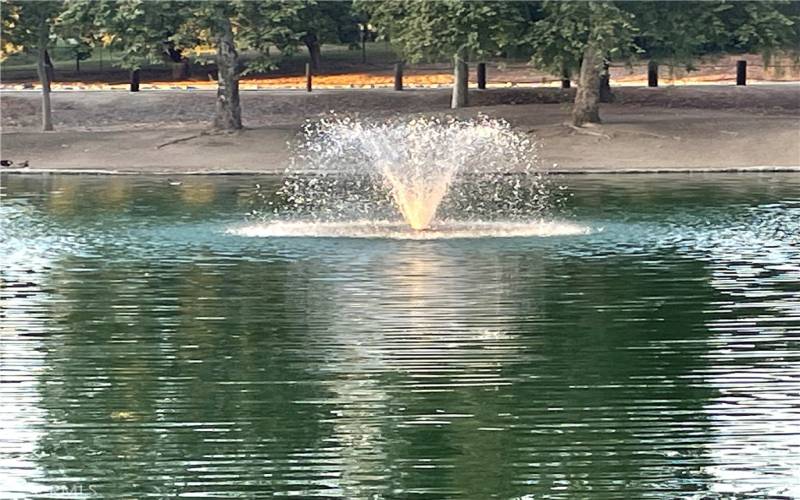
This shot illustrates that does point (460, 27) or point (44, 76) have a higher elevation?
point (460, 27)

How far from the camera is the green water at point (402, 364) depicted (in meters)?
11.8

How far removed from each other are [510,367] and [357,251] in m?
8.83

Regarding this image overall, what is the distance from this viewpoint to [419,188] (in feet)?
91.8

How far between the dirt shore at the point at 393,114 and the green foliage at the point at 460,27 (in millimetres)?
2779

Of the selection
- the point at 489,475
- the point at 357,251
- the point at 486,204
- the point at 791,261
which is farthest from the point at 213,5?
the point at 489,475

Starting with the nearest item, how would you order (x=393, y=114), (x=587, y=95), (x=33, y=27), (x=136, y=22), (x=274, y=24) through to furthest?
(x=587, y=95)
(x=136, y=22)
(x=274, y=24)
(x=33, y=27)
(x=393, y=114)

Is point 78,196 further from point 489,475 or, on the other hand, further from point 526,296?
point 489,475

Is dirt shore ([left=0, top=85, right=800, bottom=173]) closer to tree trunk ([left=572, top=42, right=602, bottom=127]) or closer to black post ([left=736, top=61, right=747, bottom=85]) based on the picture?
tree trunk ([left=572, top=42, right=602, bottom=127])

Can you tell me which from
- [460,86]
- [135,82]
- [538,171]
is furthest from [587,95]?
[135,82]

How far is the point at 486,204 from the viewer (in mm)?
31188

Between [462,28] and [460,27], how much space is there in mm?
53

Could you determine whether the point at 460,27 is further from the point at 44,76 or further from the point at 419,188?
the point at 419,188

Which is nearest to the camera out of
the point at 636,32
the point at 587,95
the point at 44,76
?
the point at 636,32

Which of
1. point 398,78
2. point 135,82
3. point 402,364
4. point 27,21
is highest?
point 27,21
